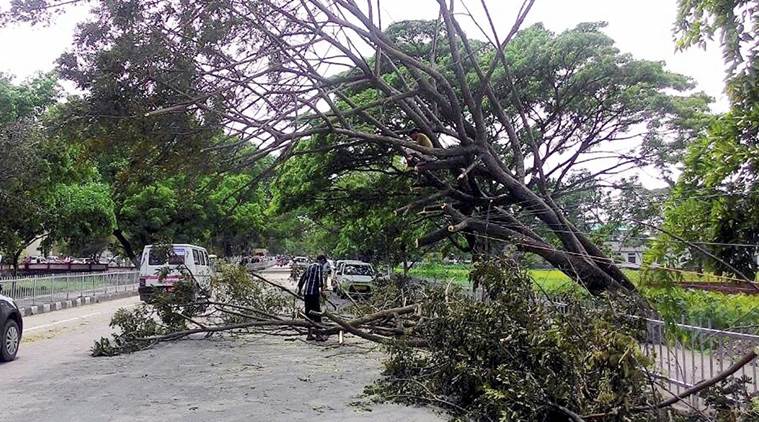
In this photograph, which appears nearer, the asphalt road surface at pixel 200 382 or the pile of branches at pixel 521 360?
the pile of branches at pixel 521 360

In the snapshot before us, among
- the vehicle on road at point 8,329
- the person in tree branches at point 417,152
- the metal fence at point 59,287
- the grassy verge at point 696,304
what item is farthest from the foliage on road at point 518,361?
the metal fence at point 59,287

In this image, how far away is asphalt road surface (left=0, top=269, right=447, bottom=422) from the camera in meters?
6.64

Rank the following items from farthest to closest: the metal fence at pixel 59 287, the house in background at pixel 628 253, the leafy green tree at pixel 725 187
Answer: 1. the metal fence at pixel 59 287
2. the house in background at pixel 628 253
3. the leafy green tree at pixel 725 187

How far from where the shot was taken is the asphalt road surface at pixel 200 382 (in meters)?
6.64

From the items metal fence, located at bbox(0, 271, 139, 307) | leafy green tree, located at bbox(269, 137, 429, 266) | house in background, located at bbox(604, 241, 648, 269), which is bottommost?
metal fence, located at bbox(0, 271, 139, 307)

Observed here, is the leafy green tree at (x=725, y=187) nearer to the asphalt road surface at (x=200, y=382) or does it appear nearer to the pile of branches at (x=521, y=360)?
the pile of branches at (x=521, y=360)

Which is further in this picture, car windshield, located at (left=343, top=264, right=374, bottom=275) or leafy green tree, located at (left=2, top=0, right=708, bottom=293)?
car windshield, located at (left=343, top=264, right=374, bottom=275)

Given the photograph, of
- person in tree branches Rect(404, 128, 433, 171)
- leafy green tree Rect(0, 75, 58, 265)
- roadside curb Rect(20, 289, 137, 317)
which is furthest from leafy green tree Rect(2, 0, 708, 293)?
roadside curb Rect(20, 289, 137, 317)

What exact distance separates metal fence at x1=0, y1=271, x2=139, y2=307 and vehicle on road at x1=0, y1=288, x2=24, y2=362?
6982 mm

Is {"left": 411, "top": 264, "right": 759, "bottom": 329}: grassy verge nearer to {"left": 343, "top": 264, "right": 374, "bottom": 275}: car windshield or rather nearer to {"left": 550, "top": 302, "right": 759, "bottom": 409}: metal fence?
{"left": 550, "top": 302, "right": 759, "bottom": 409}: metal fence

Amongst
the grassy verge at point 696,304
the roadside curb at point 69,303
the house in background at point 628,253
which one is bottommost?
the roadside curb at point 69,303

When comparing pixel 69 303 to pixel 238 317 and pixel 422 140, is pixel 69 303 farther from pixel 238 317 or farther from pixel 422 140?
pixel 422 140

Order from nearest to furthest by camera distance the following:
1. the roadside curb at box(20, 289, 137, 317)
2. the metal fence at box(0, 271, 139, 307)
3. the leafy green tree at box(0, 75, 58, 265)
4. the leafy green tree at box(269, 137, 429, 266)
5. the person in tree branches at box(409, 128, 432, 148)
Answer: the person in tree branches at box(409, 128, 432, 148)
the leafy green tree at box(0, 75, 58, 265)
the leafy green tree at box(269, 137, 429, 266)
the roadside curb at box(20, 289, 137, 317)
the metal fence at box(0, 271, 139, 307)

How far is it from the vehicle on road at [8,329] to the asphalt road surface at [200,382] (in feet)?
0.73
